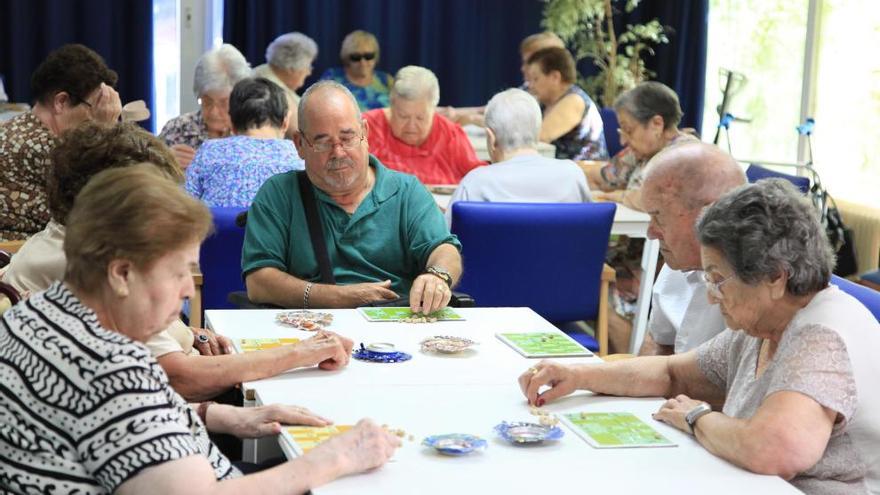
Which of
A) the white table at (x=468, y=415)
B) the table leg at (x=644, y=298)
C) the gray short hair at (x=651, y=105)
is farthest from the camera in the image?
the gray short hair at (x=651, y=105)

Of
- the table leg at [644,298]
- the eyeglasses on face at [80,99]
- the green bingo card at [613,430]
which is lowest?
the table leg at [644,298]

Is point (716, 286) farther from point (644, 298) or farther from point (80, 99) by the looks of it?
point (80, 99)

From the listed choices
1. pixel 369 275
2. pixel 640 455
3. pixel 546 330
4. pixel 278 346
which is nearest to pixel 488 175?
pixel 369 275

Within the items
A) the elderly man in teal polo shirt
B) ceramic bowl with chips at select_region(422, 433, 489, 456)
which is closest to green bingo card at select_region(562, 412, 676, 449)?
ceramic bowl with chips at select_region(422, 433, 489, 456)

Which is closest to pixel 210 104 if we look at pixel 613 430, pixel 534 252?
pixel 534 252

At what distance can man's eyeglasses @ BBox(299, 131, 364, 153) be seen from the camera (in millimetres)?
3508

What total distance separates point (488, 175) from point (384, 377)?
7.08 ft

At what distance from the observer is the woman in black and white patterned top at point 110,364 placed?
161cm

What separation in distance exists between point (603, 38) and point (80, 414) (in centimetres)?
795

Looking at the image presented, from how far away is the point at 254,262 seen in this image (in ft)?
11.4

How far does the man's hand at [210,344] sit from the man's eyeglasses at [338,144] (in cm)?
93

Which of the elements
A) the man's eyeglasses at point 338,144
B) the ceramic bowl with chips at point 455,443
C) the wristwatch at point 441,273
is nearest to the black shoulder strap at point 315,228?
the man's eyeglasses at point 338,144

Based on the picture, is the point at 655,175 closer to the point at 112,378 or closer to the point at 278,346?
the point at 278,346

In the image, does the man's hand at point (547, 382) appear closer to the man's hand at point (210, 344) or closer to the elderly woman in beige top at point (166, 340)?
the elderly woman in beige top at point (166, 340)
